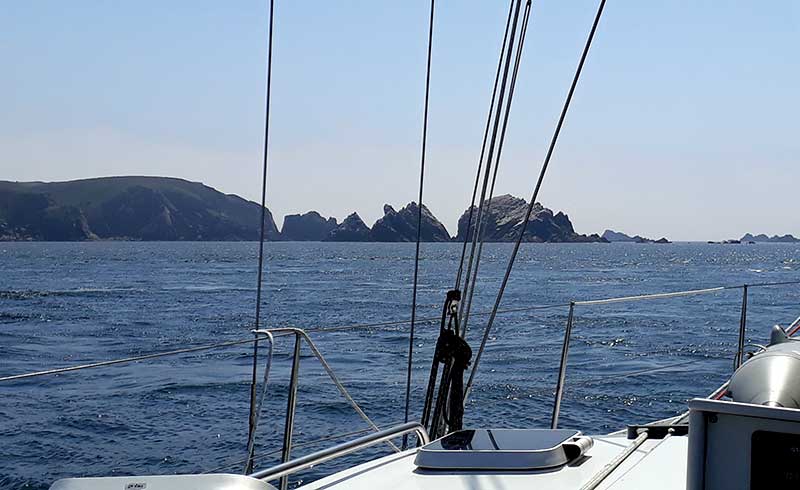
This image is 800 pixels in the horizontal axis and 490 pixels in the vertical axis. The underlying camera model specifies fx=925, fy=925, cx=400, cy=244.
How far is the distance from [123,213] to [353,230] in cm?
3098

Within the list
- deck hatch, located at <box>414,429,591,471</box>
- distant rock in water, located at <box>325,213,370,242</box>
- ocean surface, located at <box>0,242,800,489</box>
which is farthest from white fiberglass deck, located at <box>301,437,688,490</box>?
distant rock in water, located at <box>325,213,370,242</box>

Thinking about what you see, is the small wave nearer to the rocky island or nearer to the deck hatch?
the deck hatch

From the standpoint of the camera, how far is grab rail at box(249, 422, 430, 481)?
Result: 6.41ft

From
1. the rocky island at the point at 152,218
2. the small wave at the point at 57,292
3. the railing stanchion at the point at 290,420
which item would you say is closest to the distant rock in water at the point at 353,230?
the rocky island at the point at 152,218

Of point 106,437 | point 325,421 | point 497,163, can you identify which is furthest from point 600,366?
point 497,163

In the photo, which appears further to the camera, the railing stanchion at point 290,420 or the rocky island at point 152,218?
the rocky island at point 152,218

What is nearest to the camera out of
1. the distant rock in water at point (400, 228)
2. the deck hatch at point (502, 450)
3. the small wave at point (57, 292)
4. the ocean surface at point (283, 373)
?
the deck hatch at point (502, 450)

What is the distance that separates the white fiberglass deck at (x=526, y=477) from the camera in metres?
2.04

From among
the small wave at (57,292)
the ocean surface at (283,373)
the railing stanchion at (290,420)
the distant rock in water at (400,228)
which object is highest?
the distant rock in water at (400,228)

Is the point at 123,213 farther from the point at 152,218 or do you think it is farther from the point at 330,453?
the point at 330,453

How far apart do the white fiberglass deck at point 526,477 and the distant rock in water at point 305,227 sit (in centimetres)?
14252

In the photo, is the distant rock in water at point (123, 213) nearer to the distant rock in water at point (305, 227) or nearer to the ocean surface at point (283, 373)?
the distant rock in water at point (305, 227)

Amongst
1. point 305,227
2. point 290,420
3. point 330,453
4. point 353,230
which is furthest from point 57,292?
point 305,227

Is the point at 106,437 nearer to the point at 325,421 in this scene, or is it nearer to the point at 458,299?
the point at 325,421
